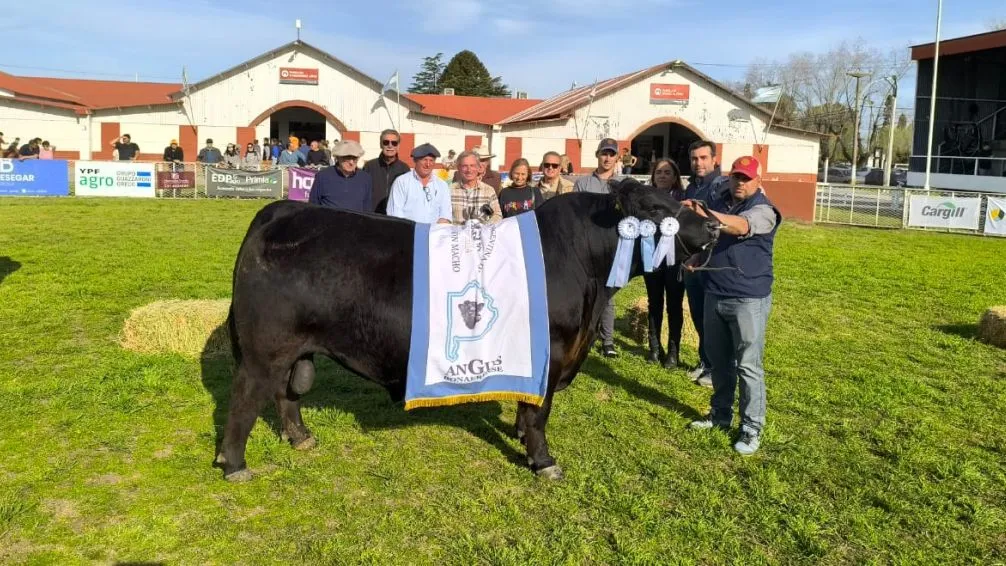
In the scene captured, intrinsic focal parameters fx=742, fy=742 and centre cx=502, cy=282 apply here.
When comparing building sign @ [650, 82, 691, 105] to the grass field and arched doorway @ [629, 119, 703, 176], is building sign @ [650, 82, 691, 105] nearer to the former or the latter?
arched doorway @ [629, 119, 703, 176]

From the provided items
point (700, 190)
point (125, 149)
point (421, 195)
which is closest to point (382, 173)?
point (421, 195)

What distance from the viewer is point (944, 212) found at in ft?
64.5

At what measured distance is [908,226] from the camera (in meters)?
20.1

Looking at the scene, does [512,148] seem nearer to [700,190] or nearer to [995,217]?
[995,217]

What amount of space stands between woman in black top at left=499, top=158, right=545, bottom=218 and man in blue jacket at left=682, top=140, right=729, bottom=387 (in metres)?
1.44

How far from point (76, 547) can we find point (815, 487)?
4.10 meters

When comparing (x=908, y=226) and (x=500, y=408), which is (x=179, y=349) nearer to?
(x=500, y=408)

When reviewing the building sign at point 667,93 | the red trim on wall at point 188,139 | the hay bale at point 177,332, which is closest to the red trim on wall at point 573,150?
the building sign at point 667,93

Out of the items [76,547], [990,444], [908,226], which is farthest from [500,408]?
[908,226]

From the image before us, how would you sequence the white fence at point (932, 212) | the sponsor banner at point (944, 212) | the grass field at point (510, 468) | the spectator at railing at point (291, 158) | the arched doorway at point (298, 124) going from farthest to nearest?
the arched doorway at point (298, 124), the spectator at railing at point (291, 158), the sponsor banner at point (944, 212), the white fence at point (932, 212), the grass field at point (510, 468)

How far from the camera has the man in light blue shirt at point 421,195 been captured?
633 centimetres

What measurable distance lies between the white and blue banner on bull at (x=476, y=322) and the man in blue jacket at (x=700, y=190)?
2.21m

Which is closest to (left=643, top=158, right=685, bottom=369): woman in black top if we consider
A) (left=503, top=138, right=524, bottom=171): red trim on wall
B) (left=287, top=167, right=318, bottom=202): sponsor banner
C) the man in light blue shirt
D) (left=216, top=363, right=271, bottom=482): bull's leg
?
the man in light blue shirt

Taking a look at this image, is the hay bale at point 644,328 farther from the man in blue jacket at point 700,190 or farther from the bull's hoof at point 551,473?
the bull's hoof at point 551,473
